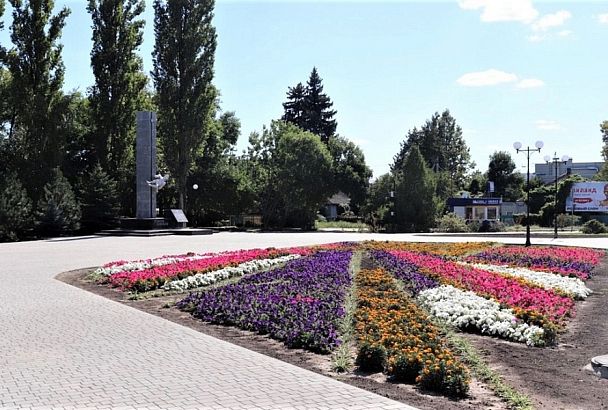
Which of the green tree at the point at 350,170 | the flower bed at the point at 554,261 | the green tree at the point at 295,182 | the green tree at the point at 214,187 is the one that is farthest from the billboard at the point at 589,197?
the flower bed at the point at 554,261

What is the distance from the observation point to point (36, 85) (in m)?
38.5

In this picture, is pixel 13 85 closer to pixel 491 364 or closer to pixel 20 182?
pixel 20 182

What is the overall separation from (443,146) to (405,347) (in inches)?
3671

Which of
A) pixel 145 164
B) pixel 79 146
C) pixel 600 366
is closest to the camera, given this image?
pixel 600 366

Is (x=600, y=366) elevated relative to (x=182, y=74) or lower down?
lower down

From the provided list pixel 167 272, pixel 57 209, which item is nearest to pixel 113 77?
pixel 57 209

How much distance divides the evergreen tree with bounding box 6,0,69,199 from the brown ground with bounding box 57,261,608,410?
104 feet

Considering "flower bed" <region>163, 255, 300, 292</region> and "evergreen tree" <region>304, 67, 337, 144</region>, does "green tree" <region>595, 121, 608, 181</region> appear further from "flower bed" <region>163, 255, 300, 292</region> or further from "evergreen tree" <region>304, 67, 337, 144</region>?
"flower bed" <region>163, 255, 300, 292</region>

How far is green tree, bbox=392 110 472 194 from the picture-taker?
9369cm

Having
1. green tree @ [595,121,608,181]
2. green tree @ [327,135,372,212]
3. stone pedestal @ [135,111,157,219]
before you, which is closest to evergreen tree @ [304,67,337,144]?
green tree @ [327,135,372,212]

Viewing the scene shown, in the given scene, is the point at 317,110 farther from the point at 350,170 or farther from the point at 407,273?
the point at 407,273

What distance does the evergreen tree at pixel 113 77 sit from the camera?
4253 centimetres

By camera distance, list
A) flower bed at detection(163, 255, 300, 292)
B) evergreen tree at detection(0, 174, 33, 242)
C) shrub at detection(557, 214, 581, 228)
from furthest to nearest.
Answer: shrub at detection(557, 214, 581, 228) → evergreen tree at detection(0, 174, 33, 242) → flower bed at detection(163, 255, 300, 292)

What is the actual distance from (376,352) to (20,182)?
115ft
